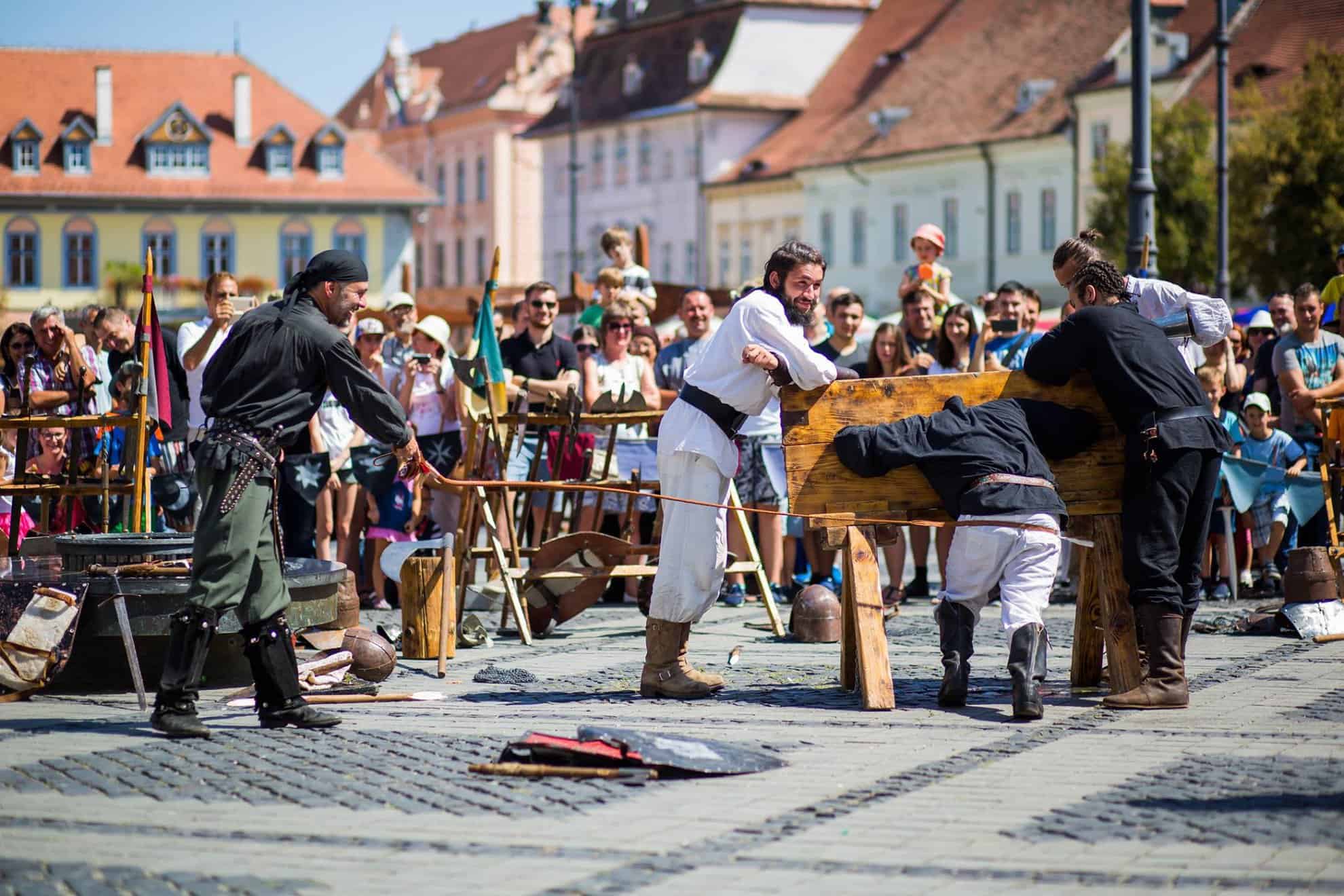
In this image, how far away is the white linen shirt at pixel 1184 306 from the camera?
9.88 metres

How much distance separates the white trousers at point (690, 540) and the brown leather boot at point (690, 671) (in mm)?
67

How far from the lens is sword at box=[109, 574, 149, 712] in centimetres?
969

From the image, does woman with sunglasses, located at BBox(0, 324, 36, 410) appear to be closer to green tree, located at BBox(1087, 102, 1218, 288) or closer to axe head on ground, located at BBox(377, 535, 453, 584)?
axe head on ground, located at BBox(377, 535, 453, 584)

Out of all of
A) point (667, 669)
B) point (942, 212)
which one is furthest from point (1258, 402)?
point (942, 212)

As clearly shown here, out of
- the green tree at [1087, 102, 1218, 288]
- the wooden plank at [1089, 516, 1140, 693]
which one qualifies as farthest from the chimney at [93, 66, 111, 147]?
the wooden plank at [1089, 516, 1140, 693]

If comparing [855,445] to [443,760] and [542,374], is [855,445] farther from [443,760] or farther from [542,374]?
[542,374]

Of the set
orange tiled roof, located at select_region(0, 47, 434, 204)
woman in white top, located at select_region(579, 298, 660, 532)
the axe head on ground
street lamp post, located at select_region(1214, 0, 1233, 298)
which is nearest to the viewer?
the axe head on ground

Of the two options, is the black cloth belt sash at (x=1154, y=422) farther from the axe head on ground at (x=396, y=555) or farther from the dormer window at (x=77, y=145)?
the dormer window at (x=77, y=145)

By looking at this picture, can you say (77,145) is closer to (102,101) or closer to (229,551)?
(102,101)

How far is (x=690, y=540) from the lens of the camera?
9750 mm

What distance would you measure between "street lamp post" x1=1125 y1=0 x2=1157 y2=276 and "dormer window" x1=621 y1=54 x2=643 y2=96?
67.3 m

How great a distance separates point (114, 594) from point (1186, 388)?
496cm

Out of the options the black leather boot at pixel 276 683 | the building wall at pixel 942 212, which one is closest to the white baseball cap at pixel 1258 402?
the black leather boot at pixel 276 683

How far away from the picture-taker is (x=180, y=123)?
235 feet
